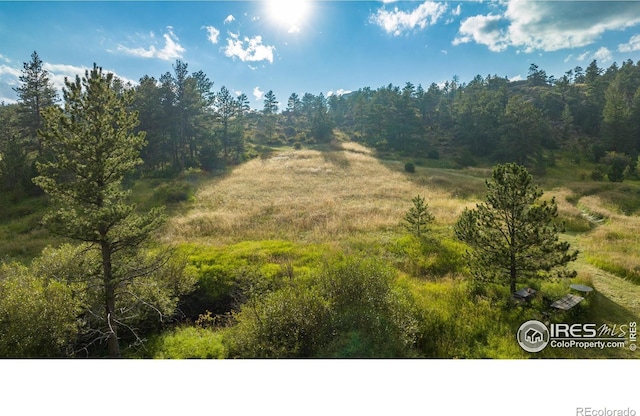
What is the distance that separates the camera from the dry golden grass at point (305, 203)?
2441 cm

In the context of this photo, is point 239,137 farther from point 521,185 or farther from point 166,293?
point 521,185

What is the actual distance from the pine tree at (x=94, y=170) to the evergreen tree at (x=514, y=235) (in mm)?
13524

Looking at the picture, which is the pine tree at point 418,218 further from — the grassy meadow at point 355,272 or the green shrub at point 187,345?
the green shrub at point 187,345

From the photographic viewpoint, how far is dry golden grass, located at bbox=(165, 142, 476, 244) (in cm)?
2441

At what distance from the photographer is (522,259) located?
11617 millimetres

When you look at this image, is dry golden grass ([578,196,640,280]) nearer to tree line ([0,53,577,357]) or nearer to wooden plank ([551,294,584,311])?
wooden plank ([551,294,584,311])

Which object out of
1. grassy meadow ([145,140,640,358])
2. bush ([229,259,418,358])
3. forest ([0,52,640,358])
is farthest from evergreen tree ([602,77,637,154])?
bush ([229,259,418,358])

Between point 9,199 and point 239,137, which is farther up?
point 239,137

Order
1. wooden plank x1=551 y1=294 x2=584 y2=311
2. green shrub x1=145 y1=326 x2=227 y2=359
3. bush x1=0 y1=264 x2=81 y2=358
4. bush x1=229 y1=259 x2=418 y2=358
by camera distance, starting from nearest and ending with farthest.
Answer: bush x1=229 y1=259 x2=418 y2=358 → bush x1=0 y1=264 x2=81 y2=358 → wooden plank x1=551 y1=294 x2=584 y2=311 → green shrub x1=145 y1=326 x2=227 y2=359

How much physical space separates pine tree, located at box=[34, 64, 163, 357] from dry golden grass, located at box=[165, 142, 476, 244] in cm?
1107

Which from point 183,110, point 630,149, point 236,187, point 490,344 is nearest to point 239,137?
point 183,110

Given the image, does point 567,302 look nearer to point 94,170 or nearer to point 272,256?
point 272,256

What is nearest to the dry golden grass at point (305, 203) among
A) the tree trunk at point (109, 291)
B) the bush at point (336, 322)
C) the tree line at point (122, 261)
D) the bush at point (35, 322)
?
the tree line at point (122, 261)
